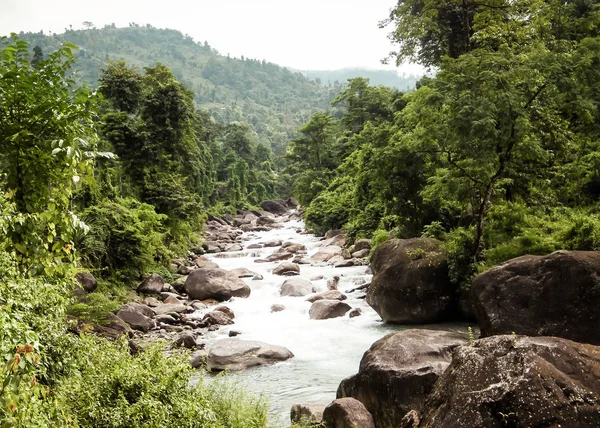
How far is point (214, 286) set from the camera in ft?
57.3

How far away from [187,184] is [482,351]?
26.5 m

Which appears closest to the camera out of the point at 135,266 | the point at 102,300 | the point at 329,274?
the point at 102,300

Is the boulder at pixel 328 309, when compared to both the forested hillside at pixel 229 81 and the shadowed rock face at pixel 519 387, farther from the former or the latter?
the forested hillside at pixel 229 81

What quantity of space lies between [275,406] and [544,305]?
5.57m

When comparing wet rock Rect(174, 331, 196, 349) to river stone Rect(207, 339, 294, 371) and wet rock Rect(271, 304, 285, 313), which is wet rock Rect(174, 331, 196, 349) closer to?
river stone Rect(207, 339, 294, 371)

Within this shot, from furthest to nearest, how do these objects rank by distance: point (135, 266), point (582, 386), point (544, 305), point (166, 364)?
1. point (135, 266)
2. point (544, 305)
3. point (166, 364)
4. point (582, 386)

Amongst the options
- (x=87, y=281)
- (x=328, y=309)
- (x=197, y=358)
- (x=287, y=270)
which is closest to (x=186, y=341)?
(x=197, y=358)

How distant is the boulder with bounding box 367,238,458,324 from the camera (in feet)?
41.5

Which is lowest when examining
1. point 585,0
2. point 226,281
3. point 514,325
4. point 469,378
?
point 226,281

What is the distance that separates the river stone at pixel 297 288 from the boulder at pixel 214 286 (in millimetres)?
1510

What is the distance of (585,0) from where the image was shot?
20.8 meters

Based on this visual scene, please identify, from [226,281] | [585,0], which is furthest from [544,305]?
[585,0]

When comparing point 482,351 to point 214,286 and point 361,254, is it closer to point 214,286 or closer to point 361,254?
point 214,286

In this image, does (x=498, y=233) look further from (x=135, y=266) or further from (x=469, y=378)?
(x=135, y=266)
